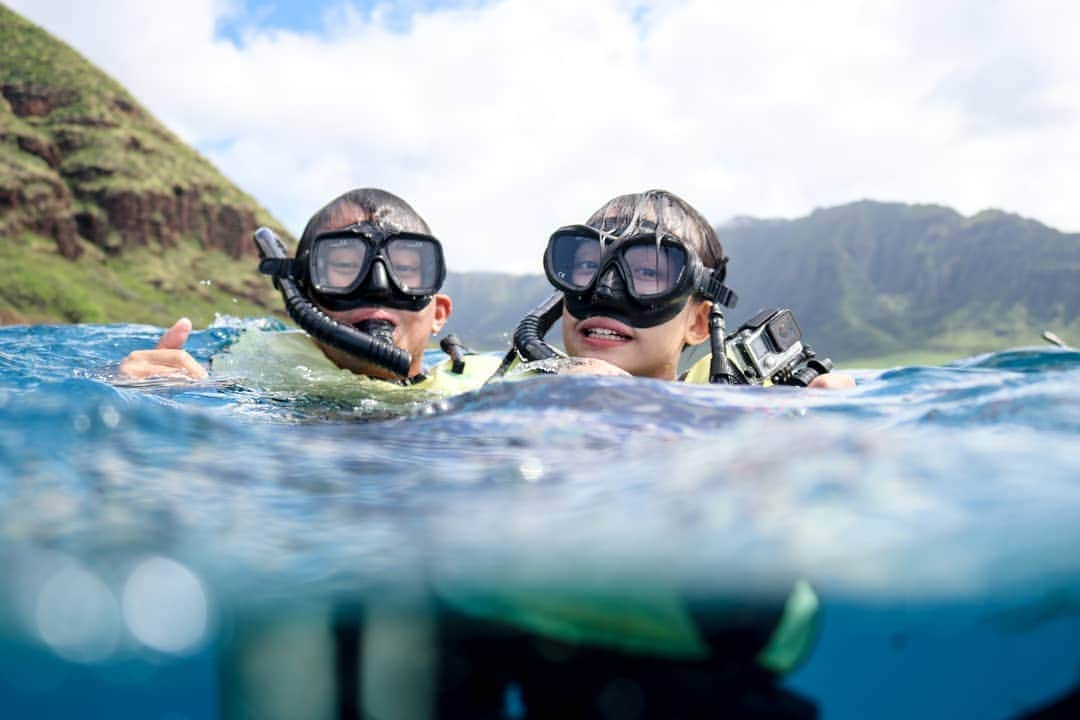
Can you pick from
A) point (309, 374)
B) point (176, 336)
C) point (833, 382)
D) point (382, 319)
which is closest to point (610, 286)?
point (833, 382)

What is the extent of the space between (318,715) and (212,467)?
102 centimetres

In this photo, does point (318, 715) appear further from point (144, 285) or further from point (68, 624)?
point (144, 285)

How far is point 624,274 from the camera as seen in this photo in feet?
12.2

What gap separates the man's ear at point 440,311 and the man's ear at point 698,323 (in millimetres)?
1706

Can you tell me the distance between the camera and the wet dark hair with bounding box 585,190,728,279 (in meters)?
3.92

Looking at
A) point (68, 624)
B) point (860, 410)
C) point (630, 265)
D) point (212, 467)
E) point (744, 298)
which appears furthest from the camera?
point (744, 298)

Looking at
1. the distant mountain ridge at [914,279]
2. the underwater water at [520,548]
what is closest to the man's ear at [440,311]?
the underwater water at [520,548]

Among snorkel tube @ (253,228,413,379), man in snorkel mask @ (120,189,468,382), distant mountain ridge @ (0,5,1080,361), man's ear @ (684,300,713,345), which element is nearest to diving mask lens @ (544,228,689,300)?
man's ear @ (684,300,713,345)

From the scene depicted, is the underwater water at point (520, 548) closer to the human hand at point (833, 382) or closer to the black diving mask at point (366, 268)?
the human hand at point (833, 382)

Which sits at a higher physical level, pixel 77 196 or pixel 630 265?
pixel 77 196

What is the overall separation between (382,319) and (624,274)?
5.12 ft

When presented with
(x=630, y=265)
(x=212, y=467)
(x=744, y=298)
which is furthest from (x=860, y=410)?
(x=744, y=298)

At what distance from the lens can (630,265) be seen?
3.77 metres

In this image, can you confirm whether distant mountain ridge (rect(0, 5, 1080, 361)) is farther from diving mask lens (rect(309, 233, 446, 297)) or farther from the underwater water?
the underwater water
